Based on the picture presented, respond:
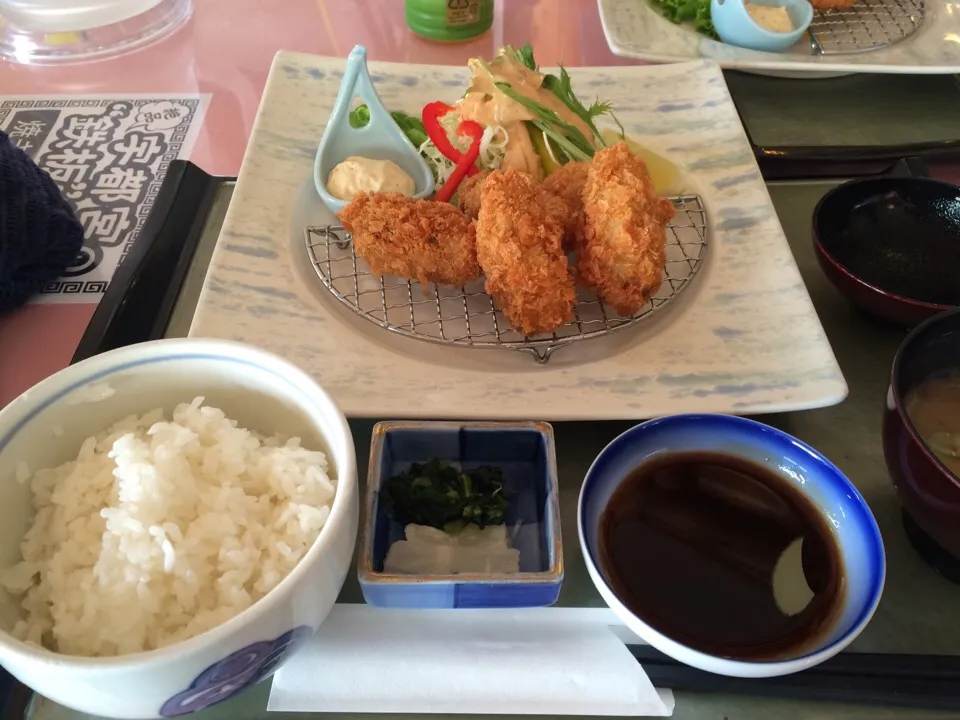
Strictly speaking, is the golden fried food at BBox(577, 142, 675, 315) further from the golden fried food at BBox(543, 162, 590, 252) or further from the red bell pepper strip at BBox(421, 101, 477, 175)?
the red bell pepper strip at BBox(421, 101, 477, 175)

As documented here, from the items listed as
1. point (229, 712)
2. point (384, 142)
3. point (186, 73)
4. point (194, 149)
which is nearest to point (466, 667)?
point (229, 712)

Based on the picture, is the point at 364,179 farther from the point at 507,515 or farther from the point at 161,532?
the point at 161,532

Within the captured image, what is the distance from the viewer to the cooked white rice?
86 centimetres

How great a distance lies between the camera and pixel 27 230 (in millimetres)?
1691

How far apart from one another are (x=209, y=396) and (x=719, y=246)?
120 centimetres

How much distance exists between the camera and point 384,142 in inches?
76.5

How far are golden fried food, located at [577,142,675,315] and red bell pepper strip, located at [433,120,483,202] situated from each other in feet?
1.36

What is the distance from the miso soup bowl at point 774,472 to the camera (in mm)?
934

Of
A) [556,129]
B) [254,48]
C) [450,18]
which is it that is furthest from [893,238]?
[254,48]

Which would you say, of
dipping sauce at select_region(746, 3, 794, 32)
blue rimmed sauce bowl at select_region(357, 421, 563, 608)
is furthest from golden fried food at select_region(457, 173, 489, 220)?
Answer: dipping sauce at select_region(746, 3, 794, 32)

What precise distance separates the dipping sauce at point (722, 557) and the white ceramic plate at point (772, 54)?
5.34 ft

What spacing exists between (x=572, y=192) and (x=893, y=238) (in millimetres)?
740

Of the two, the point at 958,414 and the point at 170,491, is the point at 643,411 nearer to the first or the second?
the point at 958,414

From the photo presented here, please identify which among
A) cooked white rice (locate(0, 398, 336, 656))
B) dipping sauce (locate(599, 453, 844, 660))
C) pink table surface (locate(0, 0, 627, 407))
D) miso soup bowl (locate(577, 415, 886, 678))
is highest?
cooked white rice (locate(0, 398, 336, 656))
